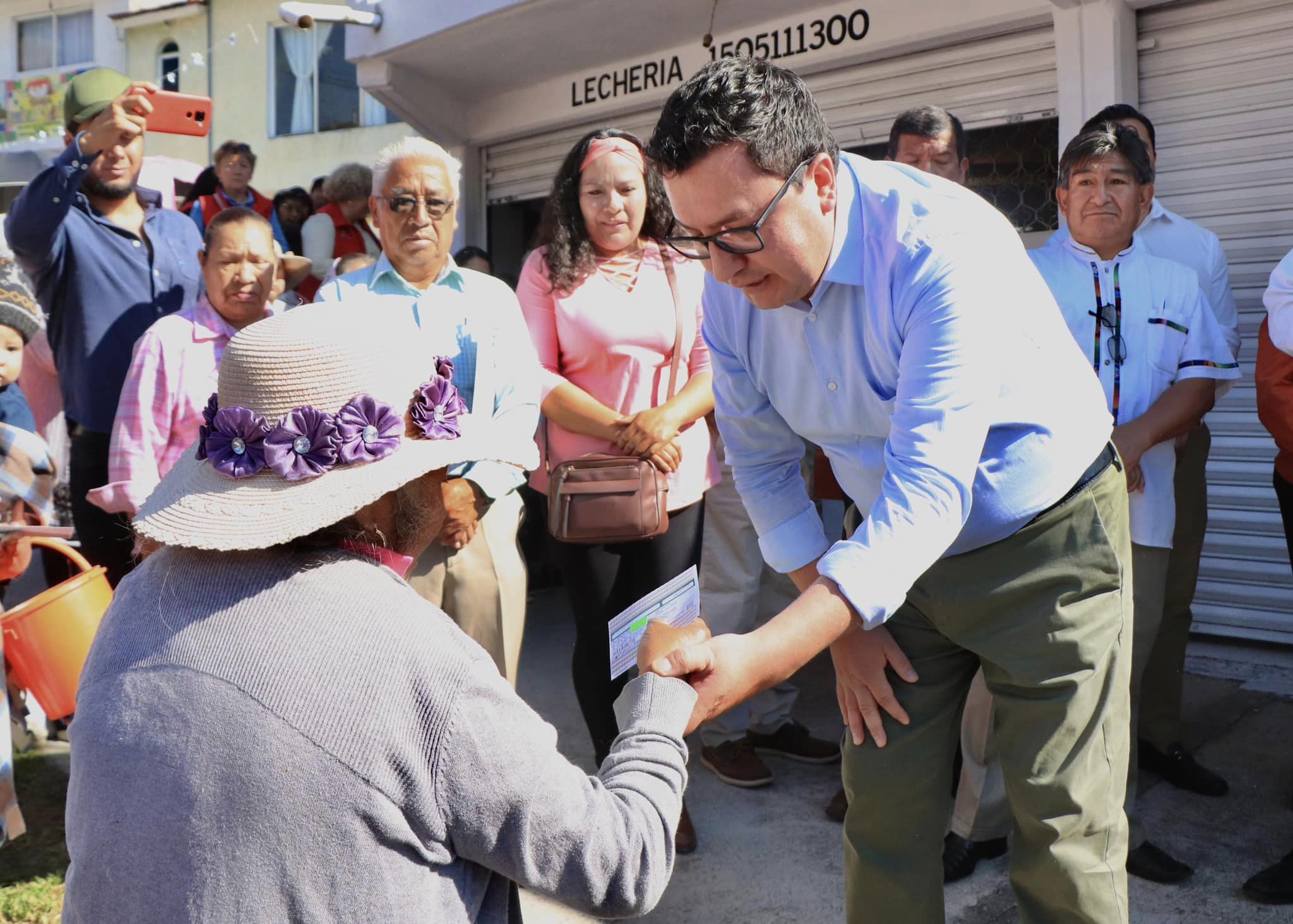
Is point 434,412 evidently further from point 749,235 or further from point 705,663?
point 749,235

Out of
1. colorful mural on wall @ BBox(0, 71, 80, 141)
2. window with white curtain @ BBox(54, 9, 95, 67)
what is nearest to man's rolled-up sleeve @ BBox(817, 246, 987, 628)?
colorful mural on wall @ BBox(0, 71, 80, 141)

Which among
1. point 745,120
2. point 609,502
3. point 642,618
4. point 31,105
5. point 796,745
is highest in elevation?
point 31,105

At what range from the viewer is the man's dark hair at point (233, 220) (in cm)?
399

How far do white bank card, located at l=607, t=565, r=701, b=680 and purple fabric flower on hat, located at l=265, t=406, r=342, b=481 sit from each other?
21.6 inches

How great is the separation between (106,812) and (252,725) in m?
0.24

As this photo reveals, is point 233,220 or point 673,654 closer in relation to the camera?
point 673,654

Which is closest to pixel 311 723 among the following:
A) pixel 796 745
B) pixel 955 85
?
pixel 796 745

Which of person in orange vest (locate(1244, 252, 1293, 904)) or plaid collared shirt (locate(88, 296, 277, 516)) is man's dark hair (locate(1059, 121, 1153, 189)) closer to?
person in orange vest (locate(1244, 252, 1293, 904))

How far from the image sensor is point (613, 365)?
3.84m

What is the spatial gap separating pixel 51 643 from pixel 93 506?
76cm

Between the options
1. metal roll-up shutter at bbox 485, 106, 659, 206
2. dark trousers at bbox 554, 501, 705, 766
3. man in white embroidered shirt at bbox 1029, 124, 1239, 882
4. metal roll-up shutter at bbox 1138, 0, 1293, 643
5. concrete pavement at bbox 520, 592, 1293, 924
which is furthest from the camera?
metal roll-up shutter at bbox 485, 106, 659, 206

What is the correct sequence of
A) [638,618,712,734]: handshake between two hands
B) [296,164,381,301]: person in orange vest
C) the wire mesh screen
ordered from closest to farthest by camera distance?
[638,618,712,734]: handshake between two hands
the wire mesh screen
[296,164,381,301]: person in orange vest

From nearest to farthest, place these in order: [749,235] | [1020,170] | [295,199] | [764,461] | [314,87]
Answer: [749,235]
[764,461]
[1020,170]
[295,199]
[314,87]

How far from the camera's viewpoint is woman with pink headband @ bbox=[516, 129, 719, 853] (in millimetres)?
3721
